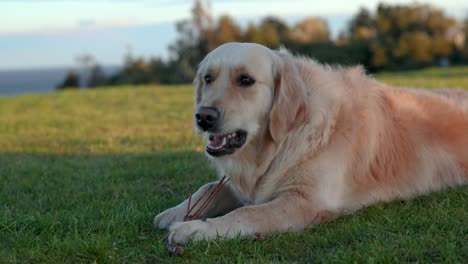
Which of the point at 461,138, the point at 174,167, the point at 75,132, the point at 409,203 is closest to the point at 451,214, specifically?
the point at 409,203

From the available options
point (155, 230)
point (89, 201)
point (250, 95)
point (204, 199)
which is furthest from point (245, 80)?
point (89, 201)

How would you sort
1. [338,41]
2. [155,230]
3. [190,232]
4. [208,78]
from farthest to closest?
[338,41]
[208,78]
[155,230]
[190,232]

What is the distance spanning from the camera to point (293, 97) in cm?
371

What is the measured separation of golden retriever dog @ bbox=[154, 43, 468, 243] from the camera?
3.49 m

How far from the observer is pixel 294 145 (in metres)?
3.73

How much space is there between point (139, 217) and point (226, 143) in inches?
30.2

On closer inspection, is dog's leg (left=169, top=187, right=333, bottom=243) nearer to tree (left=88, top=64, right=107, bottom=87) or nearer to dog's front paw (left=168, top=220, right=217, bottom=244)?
dog's front paw (left=168, top=220, right=217, bottom=244)

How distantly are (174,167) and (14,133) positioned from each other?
17.7 ft

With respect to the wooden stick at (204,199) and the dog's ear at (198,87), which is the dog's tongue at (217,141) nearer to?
the wooden stick at (204,199)

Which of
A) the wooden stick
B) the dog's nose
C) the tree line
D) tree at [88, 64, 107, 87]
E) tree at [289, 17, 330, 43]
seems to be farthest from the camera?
tree at [289, 17, 330, 43]

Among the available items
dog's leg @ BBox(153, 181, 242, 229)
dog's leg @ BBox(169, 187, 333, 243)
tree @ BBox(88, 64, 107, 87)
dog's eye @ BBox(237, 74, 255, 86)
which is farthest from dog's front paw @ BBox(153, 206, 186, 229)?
tree @ BBox(88, 64, 107, 87)

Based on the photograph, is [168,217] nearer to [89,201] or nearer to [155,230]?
[155,230]

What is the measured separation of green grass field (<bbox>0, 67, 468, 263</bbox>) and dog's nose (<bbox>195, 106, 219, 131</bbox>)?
757 mm

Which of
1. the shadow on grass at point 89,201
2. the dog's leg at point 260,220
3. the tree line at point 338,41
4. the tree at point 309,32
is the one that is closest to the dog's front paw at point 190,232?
the dog's leg at point 260,220
